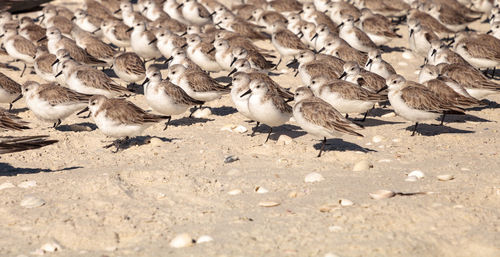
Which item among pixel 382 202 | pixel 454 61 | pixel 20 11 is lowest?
pixel 20 11

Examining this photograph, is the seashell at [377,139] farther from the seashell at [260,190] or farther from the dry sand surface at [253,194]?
the seashell at [260,190]

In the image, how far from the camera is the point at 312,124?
9867 mm

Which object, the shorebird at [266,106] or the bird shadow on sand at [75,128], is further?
the bird shadow on sand at [75,128]

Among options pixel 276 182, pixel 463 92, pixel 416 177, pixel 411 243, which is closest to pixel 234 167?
pixel 276 182

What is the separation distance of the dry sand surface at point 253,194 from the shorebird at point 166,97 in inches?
14.0

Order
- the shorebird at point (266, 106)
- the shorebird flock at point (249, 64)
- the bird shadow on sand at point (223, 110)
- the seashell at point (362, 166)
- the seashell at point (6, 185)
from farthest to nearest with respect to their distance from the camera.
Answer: the bird shadow on sand at point (223, 110) → the shorebird flock at point (249, 64) → the shorebird at point (266, 106) → the seashell at point (362, 166) → the seashell at point (6, 185)

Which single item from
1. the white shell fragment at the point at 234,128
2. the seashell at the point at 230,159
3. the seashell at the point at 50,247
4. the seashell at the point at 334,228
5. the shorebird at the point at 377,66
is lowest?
the white shell fragment at the point at 234,128

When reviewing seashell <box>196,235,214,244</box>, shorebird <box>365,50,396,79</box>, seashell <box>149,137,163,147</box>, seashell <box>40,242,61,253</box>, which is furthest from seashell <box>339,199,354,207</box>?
shorebird <box>365,50,396,79</box>

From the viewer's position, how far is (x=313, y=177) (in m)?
8.58

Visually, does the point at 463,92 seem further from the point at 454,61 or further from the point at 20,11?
the point at 20,11

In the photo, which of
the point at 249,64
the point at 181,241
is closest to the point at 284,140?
the point at 249,64

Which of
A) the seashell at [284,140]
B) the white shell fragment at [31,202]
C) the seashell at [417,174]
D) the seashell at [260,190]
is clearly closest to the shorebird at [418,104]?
the seashell at [284,140]

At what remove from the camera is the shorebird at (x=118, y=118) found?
10.2m

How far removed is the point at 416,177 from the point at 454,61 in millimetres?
6248
